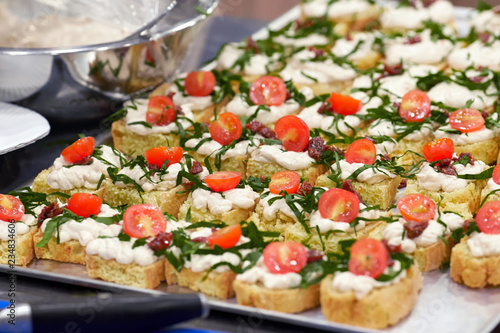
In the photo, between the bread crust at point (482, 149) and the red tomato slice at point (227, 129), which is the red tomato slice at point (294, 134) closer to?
the red tomato slice at point (227, 129)

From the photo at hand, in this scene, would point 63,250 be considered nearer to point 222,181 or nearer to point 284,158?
point 222,181

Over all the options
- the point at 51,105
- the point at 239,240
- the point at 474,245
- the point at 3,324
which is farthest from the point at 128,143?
the point at 474,245

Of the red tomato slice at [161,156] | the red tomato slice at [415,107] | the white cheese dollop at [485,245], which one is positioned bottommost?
the white cheese dollop at [485,245]

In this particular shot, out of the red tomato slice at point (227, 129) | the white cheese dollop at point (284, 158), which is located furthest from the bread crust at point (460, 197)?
the red tomato slice at point (227, 129)

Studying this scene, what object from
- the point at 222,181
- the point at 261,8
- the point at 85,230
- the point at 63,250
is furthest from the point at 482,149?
the point at 261,8

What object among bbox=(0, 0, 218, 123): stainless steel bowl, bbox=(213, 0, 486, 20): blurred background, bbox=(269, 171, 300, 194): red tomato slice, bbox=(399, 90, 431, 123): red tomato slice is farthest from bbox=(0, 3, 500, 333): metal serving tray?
bbox=(213, 0, 486, 20): blurred background
